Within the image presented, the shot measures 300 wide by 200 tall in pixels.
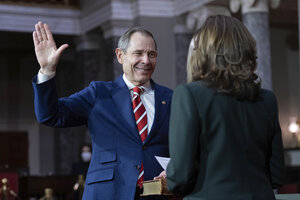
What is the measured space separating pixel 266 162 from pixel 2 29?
1325 centimetres

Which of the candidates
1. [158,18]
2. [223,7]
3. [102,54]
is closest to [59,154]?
[102,54]

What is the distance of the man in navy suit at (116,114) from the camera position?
131 inches

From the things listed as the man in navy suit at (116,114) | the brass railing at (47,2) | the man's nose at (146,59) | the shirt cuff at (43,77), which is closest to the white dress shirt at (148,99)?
the man in navy suit at (116,114)

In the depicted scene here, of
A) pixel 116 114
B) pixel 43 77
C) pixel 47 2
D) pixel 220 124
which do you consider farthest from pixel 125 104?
pixel 47 2

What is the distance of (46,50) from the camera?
3.21 metres

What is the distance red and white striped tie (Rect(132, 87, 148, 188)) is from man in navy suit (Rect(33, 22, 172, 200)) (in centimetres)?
2

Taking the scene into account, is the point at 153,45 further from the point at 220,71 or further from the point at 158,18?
the point at 158,18

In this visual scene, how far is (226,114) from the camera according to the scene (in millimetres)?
2402

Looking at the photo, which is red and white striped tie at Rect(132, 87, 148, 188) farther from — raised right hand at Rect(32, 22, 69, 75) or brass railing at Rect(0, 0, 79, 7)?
brass railing at Rect(0, 0, 79, 7)

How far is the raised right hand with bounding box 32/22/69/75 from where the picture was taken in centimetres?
320

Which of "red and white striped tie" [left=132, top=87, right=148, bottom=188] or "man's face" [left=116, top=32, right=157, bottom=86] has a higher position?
"man's face" [left=116, top=32, right=157, bottom=86]

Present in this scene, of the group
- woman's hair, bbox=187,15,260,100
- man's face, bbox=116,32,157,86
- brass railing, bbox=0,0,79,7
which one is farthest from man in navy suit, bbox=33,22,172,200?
brass railing, bbox=0,0,79,7

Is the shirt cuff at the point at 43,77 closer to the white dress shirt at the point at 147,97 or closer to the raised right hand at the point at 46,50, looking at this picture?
the raised right hand at the point at 46,50

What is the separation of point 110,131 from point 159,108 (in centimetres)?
31
